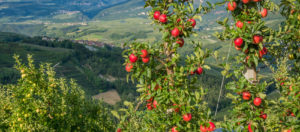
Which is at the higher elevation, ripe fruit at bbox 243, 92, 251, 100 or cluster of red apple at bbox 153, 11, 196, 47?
cluster of red apple at bbox 153, 11, 196, 47

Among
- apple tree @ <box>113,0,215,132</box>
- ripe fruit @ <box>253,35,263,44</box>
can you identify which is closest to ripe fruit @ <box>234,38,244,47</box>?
ripe fruit @ <box>253,35,263,44</box>

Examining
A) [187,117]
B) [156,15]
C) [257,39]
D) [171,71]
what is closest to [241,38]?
[257,39]

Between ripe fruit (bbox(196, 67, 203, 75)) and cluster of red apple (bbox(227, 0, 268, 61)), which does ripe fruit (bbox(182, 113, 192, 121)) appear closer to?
ripe fruit (bbox(196, 67, 203, 75))

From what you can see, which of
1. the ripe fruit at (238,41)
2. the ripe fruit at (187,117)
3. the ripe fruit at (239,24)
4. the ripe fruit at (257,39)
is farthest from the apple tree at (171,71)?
the ripe fruit at (257,39)

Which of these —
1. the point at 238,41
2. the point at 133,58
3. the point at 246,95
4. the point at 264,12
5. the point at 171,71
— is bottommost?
the point at 246,95

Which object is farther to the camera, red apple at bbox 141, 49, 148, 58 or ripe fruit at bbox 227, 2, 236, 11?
ripe fruit at bbox 227, 2, 236, 11

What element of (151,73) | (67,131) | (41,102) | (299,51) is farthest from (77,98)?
(299,51)

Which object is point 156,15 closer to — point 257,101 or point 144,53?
point 144,53

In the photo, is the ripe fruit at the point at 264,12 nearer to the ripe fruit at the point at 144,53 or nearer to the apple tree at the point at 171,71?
the apple tree at the point at 171,71

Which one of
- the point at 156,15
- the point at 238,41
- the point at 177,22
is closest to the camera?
the point at 238,41

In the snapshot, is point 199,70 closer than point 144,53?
No

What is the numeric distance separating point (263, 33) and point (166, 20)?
Result: 2.55 m

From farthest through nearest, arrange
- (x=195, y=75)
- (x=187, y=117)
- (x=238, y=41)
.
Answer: (x=195, y=75)
(x=238, y=41)
(x=187, y=117)

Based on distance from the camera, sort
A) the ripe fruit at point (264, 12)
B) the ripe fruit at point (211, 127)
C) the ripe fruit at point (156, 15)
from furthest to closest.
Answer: the ripe fruit at point (264, 12)
the ripe fruit at point (156, 15)
the ripe fruit at point (211, 127)
